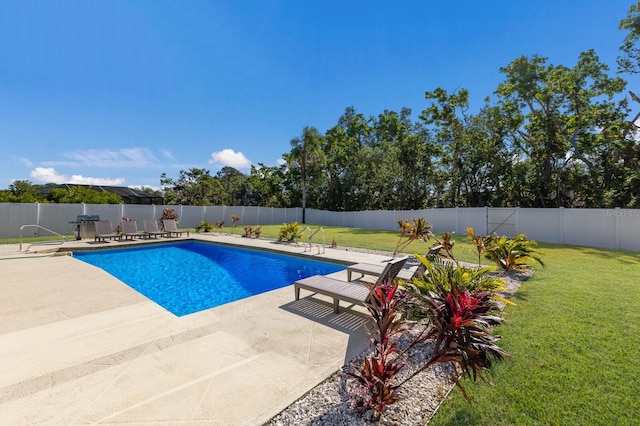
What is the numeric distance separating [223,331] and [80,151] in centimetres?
2864

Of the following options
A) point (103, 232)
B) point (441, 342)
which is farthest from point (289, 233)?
point (441, 342)

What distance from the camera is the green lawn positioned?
2150 millimetres

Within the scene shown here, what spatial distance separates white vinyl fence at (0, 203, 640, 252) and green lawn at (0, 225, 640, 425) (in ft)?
32.9

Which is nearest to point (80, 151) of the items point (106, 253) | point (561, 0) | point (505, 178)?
point (106, 253)

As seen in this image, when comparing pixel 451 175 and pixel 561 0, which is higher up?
pixel 561 0

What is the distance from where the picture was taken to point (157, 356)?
300 cm

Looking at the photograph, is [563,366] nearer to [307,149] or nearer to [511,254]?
[511,254]

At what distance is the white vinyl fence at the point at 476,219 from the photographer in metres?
12.3

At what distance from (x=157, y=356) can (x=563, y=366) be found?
14.0 ft

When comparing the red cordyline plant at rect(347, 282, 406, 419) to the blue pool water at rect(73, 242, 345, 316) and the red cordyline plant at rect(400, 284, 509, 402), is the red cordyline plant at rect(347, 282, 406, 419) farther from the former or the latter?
the blue pool water at rect(73, 242, 345, 316)

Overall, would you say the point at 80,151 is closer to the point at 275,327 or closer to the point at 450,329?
the point at 275,327

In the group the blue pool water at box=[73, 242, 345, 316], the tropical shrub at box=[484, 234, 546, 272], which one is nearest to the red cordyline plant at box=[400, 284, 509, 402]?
the blue pool water at box=[73, 242, 345, 316]

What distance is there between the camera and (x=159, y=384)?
8.21ft

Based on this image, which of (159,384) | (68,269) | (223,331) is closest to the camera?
(159,384)
